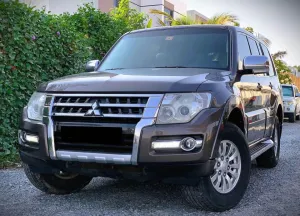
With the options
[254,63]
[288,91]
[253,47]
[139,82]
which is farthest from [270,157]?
[288,91]

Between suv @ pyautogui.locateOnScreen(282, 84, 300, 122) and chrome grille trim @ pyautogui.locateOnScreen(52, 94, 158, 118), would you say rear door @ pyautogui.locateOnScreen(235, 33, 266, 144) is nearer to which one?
chrome grille trim @ pyautogui.locateOnScreen(52, 94, 158, 118)

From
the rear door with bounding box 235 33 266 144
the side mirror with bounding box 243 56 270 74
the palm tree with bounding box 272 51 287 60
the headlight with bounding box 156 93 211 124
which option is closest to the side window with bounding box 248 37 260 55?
the rear door with bounding box 235 33 266 144

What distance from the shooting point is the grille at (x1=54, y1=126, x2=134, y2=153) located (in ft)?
11.6

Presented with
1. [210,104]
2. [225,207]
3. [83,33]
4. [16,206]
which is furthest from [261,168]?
[83,33]

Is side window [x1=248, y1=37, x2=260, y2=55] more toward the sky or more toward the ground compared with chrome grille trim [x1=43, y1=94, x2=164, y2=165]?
more toward the sky

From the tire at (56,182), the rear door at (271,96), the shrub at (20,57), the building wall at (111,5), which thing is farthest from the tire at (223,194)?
the building wall at (111,5)

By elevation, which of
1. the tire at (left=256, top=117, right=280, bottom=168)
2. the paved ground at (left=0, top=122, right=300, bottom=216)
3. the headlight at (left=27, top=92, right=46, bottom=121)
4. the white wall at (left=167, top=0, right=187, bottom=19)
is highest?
the white wall at (left=167, top=0, right=187, bottom=19)

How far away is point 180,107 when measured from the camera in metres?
3.55

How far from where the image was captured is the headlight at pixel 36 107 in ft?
13.1

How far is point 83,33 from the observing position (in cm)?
855

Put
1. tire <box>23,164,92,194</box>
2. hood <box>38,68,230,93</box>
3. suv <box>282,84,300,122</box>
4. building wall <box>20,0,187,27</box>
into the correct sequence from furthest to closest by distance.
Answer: building wall <box>20,0,187,27</box>
suv <box>282,84,300,122</box>
tire <box>23,164,92,194</box>
hood <box>38,68,230,93</box>

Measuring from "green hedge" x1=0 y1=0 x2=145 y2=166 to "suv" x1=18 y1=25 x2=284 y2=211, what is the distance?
232 cm

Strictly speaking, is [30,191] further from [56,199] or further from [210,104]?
[210,104]

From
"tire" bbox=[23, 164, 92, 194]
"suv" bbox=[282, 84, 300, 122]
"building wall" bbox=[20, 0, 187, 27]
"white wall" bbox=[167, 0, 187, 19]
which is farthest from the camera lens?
"white wall" bbox=[167, 0, 187, 19]
